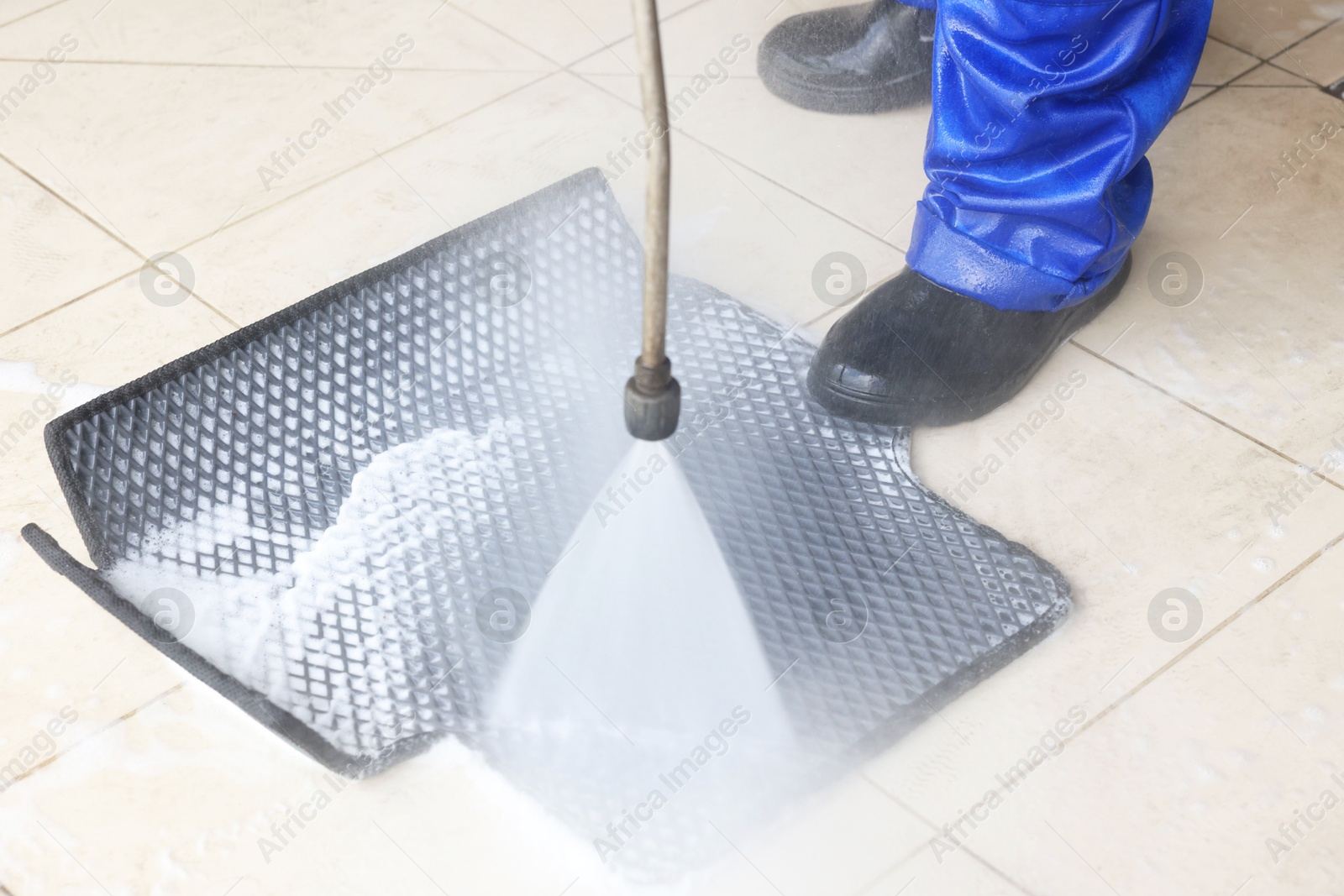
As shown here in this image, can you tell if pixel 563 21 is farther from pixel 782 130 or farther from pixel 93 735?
pixel 93 735

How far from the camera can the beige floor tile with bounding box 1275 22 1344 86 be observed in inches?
65.6

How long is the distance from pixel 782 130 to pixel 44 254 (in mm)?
948

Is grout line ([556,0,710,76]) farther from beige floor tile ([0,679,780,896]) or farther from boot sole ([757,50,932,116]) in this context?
beige floor tile ([0,679,780,896])

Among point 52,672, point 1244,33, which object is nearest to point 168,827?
point 52,672

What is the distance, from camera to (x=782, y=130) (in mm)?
1588

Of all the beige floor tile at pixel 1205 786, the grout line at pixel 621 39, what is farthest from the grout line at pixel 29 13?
the beige floor tile at pixel 1205 786

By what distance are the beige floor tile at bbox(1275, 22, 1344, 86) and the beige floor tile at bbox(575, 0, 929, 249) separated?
1.85ft

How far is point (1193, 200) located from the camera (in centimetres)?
144

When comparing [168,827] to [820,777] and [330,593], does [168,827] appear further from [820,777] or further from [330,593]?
[820,777]

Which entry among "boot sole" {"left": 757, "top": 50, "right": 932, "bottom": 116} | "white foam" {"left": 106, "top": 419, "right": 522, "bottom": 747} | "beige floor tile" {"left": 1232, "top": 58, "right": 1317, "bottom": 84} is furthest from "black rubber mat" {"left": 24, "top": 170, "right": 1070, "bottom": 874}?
"beige floor tile" {"left": 1232, "top": 58, "right": 1317, "bottom": 84}

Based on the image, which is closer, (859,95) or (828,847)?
(828,847)

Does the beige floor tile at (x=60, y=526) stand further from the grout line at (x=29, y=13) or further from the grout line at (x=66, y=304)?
the grout line at (x=29, y=13)

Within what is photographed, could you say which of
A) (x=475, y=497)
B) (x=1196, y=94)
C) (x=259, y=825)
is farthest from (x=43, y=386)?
(x=1196, y=94)

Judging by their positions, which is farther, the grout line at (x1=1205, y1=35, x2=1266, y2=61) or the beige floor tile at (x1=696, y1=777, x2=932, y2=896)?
Result: the grout line at (x1=1205, y1=35, x2=1266, y2=61)
